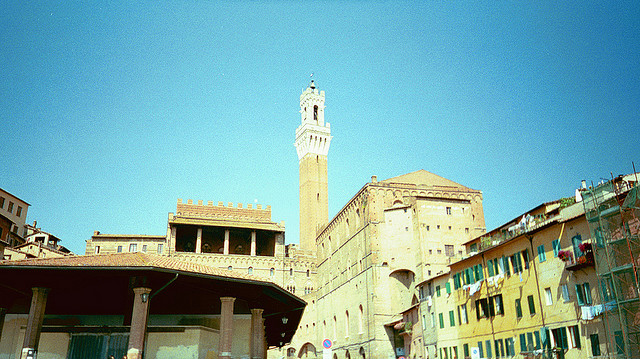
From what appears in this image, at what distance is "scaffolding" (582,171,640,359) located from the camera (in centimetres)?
2336

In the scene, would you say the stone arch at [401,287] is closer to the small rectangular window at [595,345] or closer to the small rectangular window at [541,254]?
the small rectangular window at [541,254]

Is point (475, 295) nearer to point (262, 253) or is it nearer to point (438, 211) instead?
point (438, 211)

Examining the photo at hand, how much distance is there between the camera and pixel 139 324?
58.7 feet

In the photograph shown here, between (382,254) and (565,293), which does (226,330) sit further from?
(382,254)

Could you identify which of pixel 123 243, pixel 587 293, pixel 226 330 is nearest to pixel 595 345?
pixel 587 293

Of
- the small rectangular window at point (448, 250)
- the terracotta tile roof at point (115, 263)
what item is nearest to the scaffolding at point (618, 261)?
the terracotta tile roof at point (115, 263)

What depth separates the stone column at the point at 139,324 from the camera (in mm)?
17625

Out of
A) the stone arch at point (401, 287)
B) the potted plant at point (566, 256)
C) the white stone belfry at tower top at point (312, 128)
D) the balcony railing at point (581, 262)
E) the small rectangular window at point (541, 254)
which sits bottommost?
the balcony railing at point (581, 262)

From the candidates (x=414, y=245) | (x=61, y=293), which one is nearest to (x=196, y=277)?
(x=61, y=293)

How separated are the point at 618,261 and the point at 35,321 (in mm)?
23479

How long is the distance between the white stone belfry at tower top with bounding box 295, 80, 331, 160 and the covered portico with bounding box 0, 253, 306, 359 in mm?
61134

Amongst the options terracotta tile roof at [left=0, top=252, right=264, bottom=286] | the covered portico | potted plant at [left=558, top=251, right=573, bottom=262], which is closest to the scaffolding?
potted plant at [left=558, top=251, right=573, bottom=262]

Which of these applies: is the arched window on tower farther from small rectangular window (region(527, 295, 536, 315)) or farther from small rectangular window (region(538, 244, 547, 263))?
small rectangular window (region(538, 244, 547, 263))

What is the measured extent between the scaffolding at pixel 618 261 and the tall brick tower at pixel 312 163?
174ft
